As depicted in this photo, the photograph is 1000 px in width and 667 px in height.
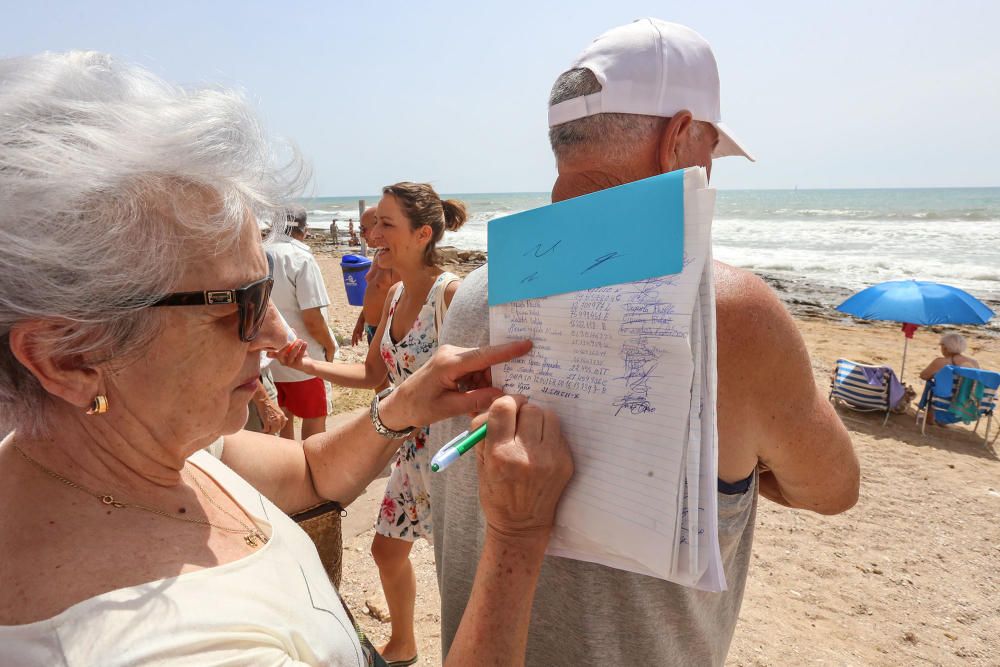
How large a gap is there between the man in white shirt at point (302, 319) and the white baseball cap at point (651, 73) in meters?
3.22

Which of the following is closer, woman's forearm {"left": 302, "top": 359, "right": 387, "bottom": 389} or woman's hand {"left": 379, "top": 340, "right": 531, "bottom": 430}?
woman's hand {"left": 379, "top": 340, "right": 531, "bottom": 430}

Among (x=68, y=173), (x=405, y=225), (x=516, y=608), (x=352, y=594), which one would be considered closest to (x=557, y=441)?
(x=516, y=608)

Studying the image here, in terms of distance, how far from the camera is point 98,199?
0.93 meters

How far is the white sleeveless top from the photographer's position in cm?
81

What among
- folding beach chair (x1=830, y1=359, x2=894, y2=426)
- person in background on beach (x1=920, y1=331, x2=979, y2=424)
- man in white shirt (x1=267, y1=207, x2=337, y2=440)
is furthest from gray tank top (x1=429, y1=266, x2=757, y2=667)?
person in background on beach (x1=920, y1=331, x2=979, y2=424)

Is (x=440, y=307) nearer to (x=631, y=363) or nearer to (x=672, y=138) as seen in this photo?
(x=672, y=138)

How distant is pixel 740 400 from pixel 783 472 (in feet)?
0.79

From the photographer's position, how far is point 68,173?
91cm

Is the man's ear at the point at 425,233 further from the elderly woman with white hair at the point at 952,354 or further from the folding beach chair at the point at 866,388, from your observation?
the elderly woman with white hair at the point at 952,354

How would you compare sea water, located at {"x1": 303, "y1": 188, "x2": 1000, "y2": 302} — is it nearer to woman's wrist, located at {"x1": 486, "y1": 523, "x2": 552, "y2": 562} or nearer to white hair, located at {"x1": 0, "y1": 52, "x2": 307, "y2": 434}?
white hair, located at {"x1": 0, "y1": 52, "x2": 307, "y2": 434}

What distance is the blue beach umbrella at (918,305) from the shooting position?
6684 millimetres

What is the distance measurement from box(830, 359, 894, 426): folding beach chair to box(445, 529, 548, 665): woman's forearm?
7.21 m

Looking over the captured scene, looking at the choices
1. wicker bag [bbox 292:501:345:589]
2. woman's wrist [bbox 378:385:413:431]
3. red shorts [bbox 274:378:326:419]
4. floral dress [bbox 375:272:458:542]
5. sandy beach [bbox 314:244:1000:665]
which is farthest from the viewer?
red shorts [bbox 274:378:326:419]

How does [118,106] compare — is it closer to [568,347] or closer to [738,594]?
[568,347]
